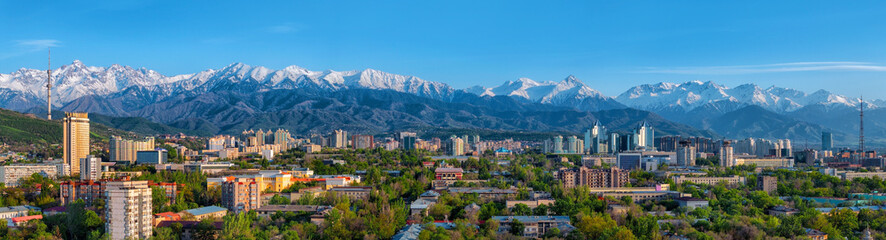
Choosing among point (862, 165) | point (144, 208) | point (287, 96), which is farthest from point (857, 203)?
point (287, 96)

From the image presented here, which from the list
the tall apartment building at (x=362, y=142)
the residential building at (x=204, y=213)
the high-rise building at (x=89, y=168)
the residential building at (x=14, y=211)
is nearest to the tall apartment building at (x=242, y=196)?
the residential building at (x=204, y=213)

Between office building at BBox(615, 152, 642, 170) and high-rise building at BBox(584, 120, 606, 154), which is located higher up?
high-rise building at BBox(584, 120, 606, 154)

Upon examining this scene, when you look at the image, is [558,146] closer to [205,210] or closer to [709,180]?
[709,180]

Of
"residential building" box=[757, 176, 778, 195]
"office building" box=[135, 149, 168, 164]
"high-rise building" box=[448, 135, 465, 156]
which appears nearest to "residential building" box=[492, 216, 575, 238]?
"residential building" box=[757, 176, 778, 195]

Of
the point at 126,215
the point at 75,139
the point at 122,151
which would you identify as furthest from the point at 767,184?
the point at 75,139

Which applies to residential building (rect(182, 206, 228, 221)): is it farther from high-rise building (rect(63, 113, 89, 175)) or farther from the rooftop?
high-rise building (rect(63, 113, 89, 175))

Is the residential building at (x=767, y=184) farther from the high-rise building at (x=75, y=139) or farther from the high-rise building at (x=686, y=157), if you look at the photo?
the high-rise building at (x=75, y=139)

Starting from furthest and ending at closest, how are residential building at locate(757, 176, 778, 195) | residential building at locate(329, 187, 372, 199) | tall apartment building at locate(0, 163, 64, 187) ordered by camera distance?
1. residential building at locate(757, 176, 778, 195)
2. tall apartment building at locate(0, 163, 64, 187)
3. residential building at locate(329, 187, 372, 199)
